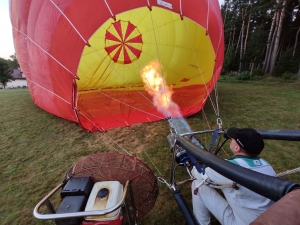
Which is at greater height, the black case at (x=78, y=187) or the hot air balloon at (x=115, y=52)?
the hot air balloon at (x=115, y=52)

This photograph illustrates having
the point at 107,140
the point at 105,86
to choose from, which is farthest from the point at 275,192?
the point at 105,86

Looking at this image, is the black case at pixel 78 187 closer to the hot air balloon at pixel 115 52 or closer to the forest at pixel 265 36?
the hot air balloon at pixel 115 52

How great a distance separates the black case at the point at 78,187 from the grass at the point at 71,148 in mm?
890

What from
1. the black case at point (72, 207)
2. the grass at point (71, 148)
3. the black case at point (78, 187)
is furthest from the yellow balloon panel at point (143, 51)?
A: the black case at point (72, 207)

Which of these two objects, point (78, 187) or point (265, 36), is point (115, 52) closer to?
point (78, 187)

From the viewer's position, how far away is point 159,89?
4.05m

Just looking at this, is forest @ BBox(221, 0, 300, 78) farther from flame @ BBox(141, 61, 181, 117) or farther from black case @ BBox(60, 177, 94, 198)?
black case @ BBox(60, 177, 94, 198)

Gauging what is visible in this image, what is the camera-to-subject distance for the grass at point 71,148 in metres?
2.16

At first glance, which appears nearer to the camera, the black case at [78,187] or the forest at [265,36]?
the black case at [78,187]

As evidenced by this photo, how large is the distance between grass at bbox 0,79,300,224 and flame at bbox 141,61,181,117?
328 mm

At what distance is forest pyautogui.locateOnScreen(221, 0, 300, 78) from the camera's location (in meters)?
14.1

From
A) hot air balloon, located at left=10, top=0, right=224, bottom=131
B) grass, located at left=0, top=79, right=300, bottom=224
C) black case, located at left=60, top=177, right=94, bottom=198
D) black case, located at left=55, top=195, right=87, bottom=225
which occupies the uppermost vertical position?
hot air balloon, located at left=10, top=0, right=224, bottom=131

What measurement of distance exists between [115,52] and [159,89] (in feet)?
4.07

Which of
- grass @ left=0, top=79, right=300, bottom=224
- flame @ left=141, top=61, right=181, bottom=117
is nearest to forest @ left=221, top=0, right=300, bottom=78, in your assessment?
grass @ left=0, top=79, right=300, bottom=224
